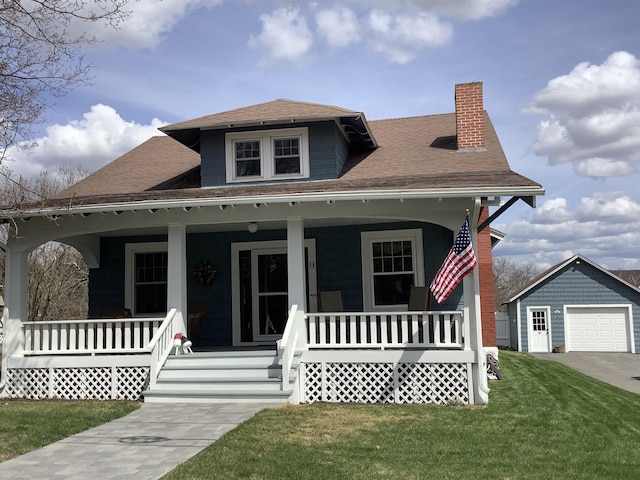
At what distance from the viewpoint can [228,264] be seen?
43.8ft

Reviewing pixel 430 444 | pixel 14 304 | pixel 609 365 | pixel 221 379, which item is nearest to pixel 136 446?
pixel 221 379

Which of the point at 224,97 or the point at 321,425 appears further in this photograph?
the point at 224,97

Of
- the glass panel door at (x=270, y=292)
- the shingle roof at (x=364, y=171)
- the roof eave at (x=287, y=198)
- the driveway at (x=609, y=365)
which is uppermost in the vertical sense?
the shingle roof at (x=364, y=171)

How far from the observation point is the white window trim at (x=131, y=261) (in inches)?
536

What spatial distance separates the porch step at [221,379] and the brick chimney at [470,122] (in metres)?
5.99

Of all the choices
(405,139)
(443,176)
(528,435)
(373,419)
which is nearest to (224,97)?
(405,139)

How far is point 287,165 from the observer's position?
1238 cm

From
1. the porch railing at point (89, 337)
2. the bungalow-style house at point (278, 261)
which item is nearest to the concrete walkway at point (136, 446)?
the bungalow-style house at point (278, 261)

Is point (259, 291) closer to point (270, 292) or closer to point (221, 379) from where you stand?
Answer: point (270, 292)

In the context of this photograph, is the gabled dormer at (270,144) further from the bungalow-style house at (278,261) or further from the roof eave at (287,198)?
the roof eave at (287,198)

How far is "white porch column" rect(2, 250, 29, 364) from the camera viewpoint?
36.5 feet

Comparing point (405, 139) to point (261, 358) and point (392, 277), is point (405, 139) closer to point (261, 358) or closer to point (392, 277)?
point (392, 277)

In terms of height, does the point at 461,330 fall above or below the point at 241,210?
below

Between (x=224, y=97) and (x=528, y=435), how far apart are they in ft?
43.1
